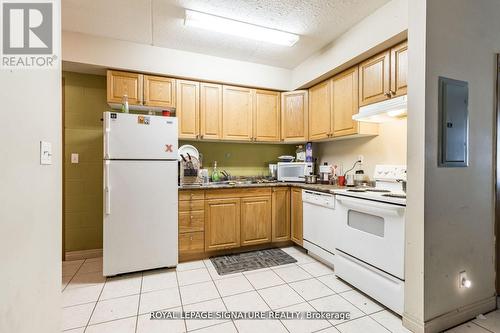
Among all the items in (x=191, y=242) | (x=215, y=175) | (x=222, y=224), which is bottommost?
(x=191, y=242)

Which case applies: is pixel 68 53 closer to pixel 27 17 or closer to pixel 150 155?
pixel 150 155

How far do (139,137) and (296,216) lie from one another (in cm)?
216

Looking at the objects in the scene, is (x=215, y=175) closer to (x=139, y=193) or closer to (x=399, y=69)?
(x=139, y=193)

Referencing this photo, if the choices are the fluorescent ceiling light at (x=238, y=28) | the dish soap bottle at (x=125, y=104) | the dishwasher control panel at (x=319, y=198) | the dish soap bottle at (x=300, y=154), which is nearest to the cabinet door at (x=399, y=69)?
the fluorescent ceiling light at (x=238, y=28)

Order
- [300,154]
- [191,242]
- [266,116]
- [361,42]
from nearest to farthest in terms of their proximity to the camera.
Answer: [361,42] → [191,242] → [266,116] → [300,154]

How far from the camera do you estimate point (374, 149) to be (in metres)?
2.83

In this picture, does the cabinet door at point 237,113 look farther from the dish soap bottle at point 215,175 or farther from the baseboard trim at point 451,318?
the baseboard trim at point 451,318

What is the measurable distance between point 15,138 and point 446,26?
2.60 metres

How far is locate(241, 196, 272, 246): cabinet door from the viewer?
10.1 feet

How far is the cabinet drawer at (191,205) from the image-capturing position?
9.14 feet

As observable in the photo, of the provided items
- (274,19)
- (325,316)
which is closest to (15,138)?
(325,316)

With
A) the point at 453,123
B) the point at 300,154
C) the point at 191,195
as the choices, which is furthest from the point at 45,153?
the point at 300,154

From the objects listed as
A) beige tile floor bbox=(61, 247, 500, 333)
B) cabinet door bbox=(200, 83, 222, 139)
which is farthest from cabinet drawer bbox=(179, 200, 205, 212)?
cabinet door bbox=(200, 83, 222, 139)

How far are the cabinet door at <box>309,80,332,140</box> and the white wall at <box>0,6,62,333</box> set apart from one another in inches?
108
